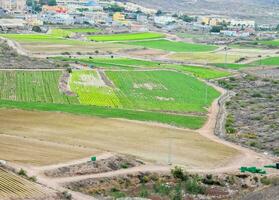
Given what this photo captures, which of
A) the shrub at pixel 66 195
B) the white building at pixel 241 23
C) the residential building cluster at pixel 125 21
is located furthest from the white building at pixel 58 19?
the shrub at pixel 66 195

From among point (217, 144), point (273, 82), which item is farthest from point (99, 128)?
point (273, 82)

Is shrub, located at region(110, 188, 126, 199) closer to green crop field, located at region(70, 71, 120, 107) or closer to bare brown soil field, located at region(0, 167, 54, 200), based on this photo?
bare brown soil field, located at region(0, 167, 54, 200)

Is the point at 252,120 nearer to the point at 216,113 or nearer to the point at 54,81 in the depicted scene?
the point at 216,113

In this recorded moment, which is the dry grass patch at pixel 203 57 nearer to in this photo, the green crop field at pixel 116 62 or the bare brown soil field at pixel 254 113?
the green crop field at pixel 116 62

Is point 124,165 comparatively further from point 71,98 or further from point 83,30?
point 83,30

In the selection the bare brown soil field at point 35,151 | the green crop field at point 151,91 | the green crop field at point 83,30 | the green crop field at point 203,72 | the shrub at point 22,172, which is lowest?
the green crop field at point 83,30

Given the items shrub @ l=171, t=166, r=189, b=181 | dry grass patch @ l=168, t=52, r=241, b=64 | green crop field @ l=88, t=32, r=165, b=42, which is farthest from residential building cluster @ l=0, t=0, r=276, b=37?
shrub @ l=171, t=166, r=189, b=181
